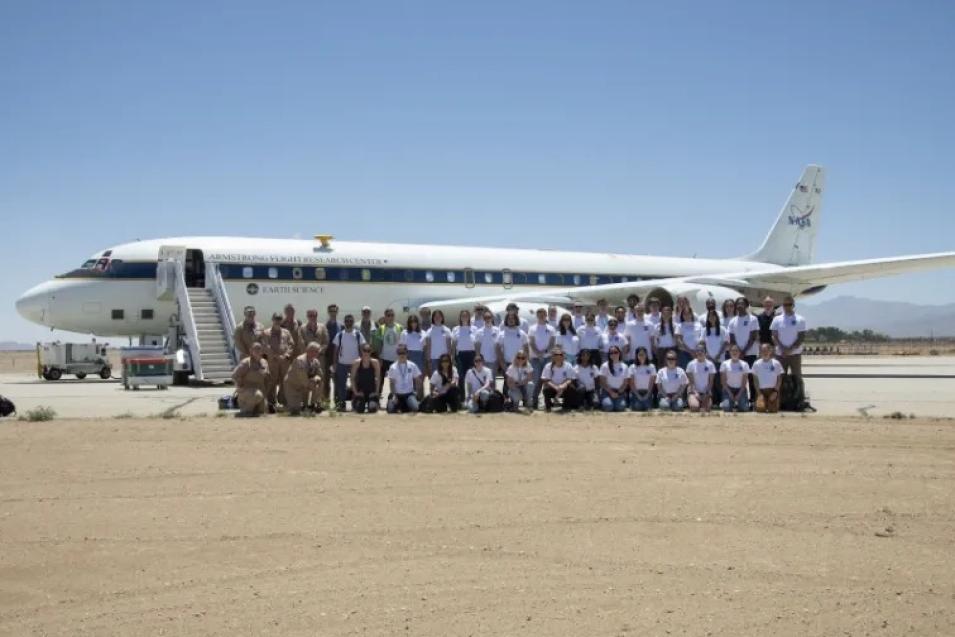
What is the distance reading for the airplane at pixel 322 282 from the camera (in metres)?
20.4

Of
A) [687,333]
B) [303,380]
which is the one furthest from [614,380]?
[303,380]

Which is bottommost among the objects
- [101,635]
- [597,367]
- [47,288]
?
[101,635]

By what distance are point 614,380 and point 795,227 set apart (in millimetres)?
20814

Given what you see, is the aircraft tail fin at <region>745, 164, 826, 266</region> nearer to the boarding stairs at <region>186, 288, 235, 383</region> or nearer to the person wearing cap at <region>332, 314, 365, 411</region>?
the boarding stairs at <region>186, 288, 235, 383</region>

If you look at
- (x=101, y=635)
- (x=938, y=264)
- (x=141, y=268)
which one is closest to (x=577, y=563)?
(x=101, y=635)

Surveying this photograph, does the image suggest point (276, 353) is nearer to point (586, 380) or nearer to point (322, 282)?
point (586, 380)

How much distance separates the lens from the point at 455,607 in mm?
4453

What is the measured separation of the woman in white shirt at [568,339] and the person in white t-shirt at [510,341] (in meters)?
0.60

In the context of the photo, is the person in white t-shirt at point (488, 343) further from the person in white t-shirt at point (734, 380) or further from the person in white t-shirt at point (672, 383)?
the person in white t-shirt at point (734, 380)

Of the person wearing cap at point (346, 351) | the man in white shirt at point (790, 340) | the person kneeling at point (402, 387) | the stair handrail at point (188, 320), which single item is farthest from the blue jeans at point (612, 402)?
the stair handrail at point (188, 320)

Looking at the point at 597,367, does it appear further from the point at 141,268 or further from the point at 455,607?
the point at 141,268

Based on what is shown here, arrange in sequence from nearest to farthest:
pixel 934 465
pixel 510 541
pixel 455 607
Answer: pixel 455 607 < pixel 510 541 < pixel 934 465

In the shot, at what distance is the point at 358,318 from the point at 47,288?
6987 mm

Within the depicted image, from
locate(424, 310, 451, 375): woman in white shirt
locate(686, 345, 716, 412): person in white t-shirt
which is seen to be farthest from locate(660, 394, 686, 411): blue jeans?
locate(424, 310, 451, 375): woman in white shirt
